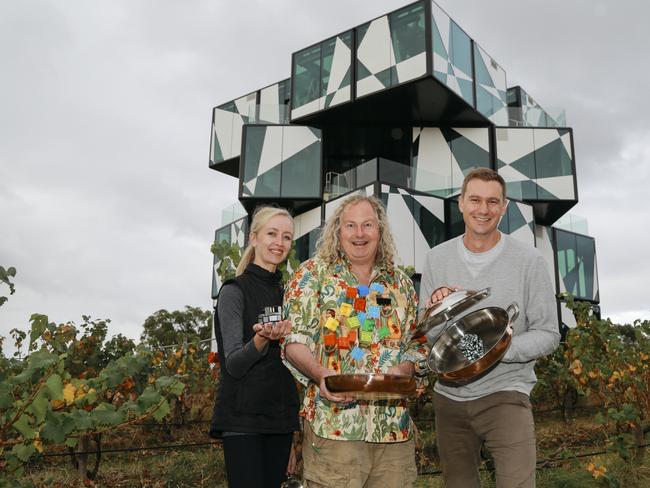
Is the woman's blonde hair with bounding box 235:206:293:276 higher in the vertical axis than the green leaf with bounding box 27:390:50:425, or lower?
higher

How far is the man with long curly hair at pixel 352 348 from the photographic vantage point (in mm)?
2115

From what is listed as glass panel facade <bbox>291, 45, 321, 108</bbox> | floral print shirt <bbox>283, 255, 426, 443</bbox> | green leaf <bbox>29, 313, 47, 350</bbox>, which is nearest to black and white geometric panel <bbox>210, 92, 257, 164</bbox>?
glass panel facade <bbox>291, 45, 321, 108</bbox>

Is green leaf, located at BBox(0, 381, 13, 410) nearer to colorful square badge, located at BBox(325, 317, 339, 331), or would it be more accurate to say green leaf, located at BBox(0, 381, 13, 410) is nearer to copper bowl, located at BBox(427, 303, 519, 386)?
colorful square badge, located at BBox(325, 317, 339, 331)

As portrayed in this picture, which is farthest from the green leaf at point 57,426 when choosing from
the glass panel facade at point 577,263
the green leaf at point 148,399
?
the glass panel facade at point 577,263

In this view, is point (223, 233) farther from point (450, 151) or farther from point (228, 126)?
point (450, 151)

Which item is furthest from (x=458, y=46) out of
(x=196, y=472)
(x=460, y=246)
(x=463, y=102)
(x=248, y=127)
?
(x=460, y=246)

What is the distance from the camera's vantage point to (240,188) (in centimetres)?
1972

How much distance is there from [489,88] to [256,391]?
61.9 ft

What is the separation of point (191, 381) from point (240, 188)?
12.9 metres

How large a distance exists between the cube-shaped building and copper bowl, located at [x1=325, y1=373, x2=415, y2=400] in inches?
581

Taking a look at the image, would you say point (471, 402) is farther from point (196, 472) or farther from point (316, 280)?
point (196, 472)

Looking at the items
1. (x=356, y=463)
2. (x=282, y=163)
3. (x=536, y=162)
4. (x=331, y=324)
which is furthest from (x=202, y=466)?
(x=536, y=162)

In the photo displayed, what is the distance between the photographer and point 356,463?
2.10 meters

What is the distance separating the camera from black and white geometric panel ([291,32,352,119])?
18.2m
